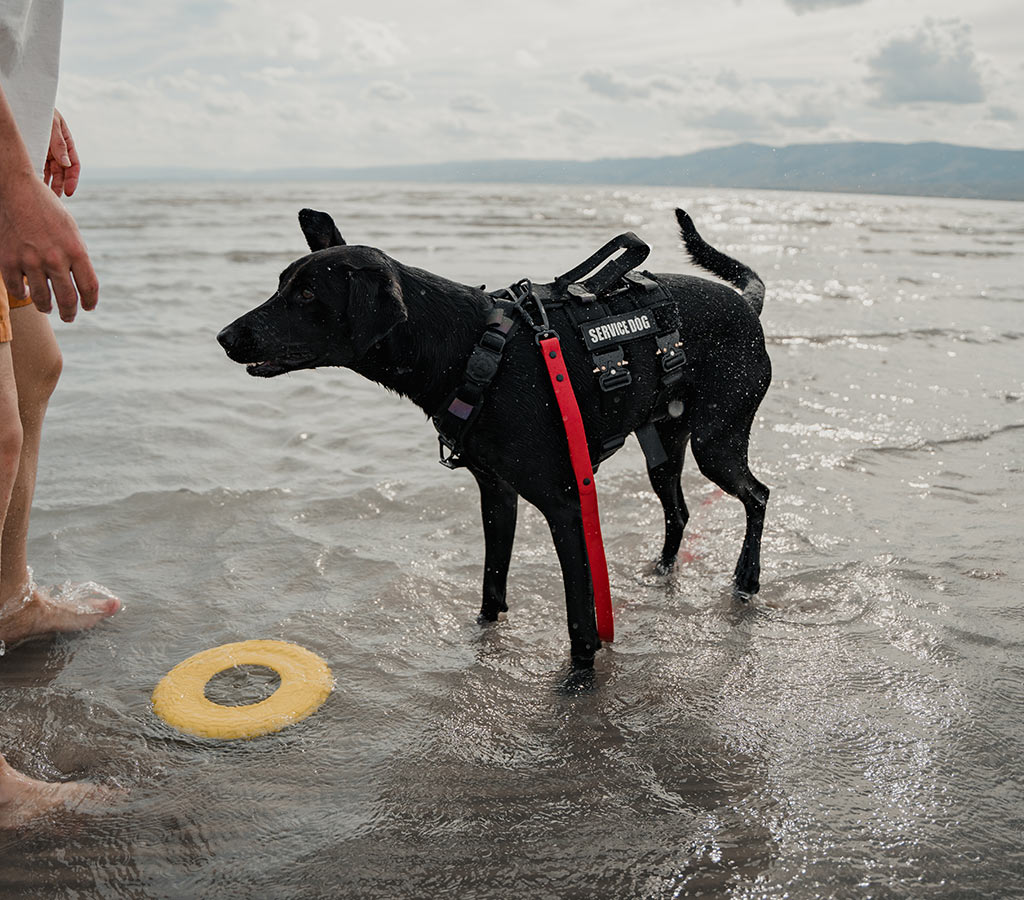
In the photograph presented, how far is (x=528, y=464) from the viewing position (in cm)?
318

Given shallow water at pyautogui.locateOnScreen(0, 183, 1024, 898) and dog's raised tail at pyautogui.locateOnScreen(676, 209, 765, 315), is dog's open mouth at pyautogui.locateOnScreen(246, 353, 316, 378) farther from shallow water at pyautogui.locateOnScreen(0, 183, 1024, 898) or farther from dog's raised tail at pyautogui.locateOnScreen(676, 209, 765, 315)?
dog's raised tail at pyautogui.locateOnScreen(676, 209, 765, 315)

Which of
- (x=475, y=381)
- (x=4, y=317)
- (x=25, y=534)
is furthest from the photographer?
(x=25, y=534)

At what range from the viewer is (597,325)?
11.2 feet

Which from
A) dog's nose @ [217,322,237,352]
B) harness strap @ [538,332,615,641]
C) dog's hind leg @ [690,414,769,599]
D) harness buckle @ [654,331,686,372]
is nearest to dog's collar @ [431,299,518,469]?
harness strap @ [538,332,615,641]

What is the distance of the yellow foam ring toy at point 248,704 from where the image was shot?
3.03 m

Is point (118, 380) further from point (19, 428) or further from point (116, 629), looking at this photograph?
point (19, 428)

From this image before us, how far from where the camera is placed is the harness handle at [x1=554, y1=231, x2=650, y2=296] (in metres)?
3.43

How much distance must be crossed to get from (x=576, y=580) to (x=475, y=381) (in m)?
0.89

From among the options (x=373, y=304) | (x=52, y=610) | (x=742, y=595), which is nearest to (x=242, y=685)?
(x=52, y=610)

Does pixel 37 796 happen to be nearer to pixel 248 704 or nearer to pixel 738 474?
pixel 248 704

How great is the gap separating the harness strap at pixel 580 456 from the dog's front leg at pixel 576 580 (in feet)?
0.16

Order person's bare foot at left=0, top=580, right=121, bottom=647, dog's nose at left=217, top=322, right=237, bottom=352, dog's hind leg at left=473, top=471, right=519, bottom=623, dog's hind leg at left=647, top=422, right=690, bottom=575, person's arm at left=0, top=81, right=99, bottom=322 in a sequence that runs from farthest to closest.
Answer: dog's hind leg at left=647, top=422, right=690, bottom=575
dog's hind leg at left=473, top=471, right=519, bottom=623
person's bare foot at left=0, top=580, right=121, bottom=647
dog's nose at left=217, top=322, right=237, bottom=352
person's arm at left=0, top=81, right=99, bottom=322

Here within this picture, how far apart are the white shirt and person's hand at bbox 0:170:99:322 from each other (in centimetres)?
27

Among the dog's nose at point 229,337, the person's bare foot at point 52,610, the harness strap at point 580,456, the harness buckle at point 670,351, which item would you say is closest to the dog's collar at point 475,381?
the harness strap at point 580,456
